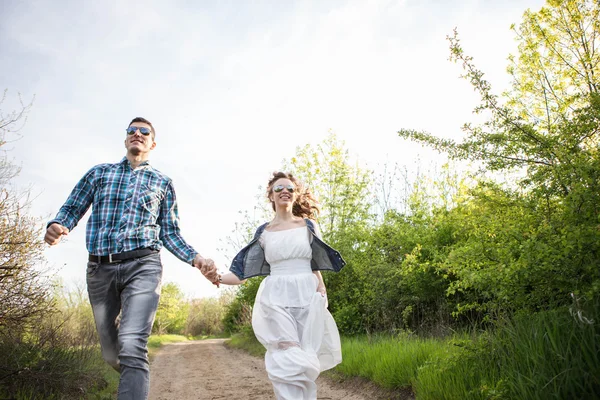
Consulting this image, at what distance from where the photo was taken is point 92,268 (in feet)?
12.8

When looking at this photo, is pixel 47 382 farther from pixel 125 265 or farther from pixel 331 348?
pixel 331 348

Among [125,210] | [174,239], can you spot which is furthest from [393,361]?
[125,210]

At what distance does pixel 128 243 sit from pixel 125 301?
1.63ft

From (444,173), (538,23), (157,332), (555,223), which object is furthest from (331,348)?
(157,332)

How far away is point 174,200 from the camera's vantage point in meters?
4.55

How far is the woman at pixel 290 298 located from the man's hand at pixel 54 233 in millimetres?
1806

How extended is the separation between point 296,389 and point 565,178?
3.01 m

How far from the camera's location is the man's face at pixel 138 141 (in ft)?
14.3

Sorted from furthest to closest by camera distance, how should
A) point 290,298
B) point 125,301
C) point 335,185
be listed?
point 335,185, point 290,298, point 125,301

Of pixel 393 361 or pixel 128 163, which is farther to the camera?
pixel 393 361

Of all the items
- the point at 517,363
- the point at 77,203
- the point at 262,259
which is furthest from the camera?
the point at 262,259

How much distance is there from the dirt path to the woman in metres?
1.92

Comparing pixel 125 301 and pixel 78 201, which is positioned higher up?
pixel 78 201

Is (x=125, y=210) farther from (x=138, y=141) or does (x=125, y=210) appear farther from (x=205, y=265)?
(x=205, y=265)
